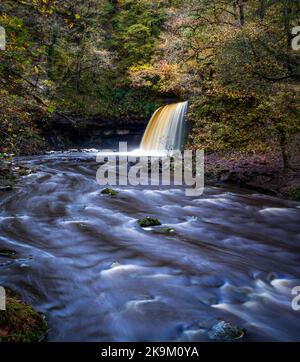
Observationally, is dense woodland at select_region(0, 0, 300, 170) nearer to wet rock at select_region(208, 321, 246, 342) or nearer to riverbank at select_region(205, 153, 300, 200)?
riverbank at select_region(205, 153, 300, 200)

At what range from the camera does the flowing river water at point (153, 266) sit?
391 cm

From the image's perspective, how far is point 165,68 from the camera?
20469mm

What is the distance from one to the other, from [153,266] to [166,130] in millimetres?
14779

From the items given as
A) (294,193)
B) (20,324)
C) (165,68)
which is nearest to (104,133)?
(165,68)

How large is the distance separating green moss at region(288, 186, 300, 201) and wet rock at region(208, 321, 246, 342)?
22.8ft

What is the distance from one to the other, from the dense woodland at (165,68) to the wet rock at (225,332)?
2704mm

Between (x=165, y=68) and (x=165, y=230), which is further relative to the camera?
(x=165, y=68)

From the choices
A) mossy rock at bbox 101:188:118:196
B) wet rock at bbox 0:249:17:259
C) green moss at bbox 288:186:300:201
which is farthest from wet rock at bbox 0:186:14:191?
green moss at bbox 288:186:300:201

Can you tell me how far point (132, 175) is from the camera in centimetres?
1393

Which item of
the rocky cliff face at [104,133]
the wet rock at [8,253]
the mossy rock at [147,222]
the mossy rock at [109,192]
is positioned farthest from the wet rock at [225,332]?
the rocky cliff face at [104,133]

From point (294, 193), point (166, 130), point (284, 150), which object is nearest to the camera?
point (294, 193)

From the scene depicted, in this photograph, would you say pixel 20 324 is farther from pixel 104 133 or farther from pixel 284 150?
pixel 104 133

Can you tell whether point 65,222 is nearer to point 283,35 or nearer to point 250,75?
point 250,75

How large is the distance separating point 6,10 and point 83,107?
2040cm
